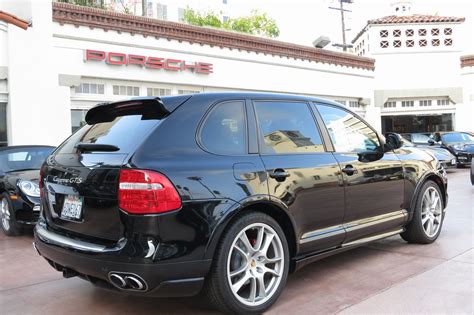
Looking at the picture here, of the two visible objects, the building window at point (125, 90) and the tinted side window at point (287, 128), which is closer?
the tinted side window at point (287, 128)

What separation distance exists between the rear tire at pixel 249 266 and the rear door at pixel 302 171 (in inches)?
9.8

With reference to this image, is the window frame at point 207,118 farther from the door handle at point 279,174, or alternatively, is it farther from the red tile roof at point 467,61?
the red tile roof at point 467,61

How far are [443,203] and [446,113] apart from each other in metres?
20.9

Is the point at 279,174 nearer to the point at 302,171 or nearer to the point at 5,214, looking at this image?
the point at 302,171

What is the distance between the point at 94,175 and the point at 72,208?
1.32ft

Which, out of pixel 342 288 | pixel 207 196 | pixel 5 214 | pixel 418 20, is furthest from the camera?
pixel 418 20

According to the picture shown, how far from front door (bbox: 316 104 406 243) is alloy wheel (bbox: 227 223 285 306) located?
970mm

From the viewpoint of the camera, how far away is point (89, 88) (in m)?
13.3

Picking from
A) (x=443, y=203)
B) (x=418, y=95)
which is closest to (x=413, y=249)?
(x=443, y=203)

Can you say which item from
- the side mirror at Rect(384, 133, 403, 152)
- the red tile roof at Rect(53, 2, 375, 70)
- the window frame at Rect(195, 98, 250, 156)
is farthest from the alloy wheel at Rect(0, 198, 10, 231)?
the red tile roof at Rect(53, 2, 375, 70)

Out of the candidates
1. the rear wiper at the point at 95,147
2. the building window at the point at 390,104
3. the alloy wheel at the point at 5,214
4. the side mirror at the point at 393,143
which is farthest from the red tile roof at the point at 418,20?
the rear wiper at the point at 95,147

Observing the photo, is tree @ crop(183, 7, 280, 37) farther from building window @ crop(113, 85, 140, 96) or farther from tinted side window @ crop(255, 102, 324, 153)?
tinted side window @ crop(255, 102, 324, 153)

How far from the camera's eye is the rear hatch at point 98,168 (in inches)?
127

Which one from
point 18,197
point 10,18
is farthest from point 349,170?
point 10,18
